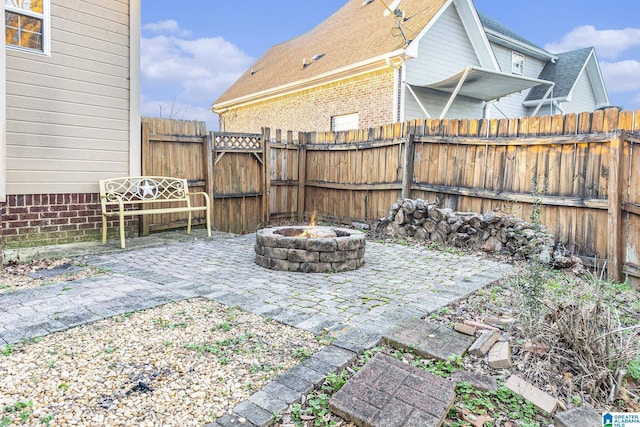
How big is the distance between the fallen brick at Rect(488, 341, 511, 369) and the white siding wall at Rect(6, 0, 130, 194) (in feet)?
19.1

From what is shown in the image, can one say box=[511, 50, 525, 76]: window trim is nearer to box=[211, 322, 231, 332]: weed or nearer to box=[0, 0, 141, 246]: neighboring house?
box=[0, 0, 141, 246]: neighboring house

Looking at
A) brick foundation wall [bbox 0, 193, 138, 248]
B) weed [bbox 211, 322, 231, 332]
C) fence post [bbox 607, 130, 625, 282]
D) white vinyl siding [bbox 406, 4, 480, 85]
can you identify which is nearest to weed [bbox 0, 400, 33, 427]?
weed [bbox 211, 322, 231, 332]

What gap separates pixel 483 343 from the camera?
8.70ft

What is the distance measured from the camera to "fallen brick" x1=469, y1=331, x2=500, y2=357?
8.51 ft

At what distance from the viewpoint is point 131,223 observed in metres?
6.62

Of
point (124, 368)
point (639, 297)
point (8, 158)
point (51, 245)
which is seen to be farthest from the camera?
point (51, 245)

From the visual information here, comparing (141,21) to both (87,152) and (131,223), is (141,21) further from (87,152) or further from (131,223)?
(131,223)

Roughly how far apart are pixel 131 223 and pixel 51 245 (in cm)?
118

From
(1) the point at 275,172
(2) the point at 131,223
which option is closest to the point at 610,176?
(1) the point at 275,172

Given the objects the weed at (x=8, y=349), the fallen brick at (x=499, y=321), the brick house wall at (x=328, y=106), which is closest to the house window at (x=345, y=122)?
the brick house wall at (x=328, y=106)

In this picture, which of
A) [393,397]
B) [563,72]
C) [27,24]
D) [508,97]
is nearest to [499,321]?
[393,397]

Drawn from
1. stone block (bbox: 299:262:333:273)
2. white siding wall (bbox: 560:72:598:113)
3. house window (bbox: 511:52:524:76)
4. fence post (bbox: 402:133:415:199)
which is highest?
house window (bbox: 511:52:524:76)

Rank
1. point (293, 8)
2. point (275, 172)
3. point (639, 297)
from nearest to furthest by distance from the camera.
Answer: point (639, 297), point (275, 172), point (293, 8)

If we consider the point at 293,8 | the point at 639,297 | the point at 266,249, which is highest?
the point at 293,8
